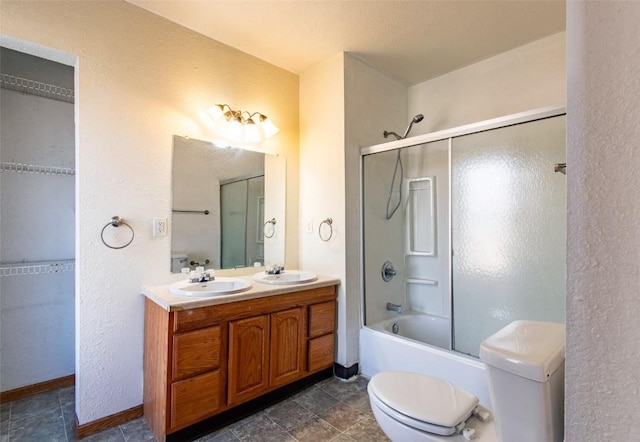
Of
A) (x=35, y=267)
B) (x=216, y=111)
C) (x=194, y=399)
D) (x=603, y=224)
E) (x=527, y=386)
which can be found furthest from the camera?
(x=216, y=111)

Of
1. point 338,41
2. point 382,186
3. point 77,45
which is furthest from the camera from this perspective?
point 382,186

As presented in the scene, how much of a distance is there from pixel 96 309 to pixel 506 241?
2.71 m

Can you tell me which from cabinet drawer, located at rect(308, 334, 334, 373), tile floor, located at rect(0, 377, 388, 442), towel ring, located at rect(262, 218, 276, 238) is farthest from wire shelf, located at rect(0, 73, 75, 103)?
cabinet drawer, located at rect(308, 334, 334, 373)

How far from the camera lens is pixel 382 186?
275 centimetres

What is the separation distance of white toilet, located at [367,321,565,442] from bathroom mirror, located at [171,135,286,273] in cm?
145

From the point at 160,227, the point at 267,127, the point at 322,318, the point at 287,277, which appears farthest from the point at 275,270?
the point at 267,127

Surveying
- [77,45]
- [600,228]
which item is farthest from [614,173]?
[77,45]

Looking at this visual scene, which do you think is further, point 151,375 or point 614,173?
point 151,375

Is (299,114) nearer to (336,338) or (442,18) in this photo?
(442,18)

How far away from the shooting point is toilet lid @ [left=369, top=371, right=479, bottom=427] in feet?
4.04

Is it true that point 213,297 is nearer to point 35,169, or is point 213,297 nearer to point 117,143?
point 117,143

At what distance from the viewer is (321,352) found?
2318 millimetres

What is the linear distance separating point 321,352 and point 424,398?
109cm

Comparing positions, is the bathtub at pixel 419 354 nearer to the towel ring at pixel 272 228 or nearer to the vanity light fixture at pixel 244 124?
the towel ring at pixel 272 228
